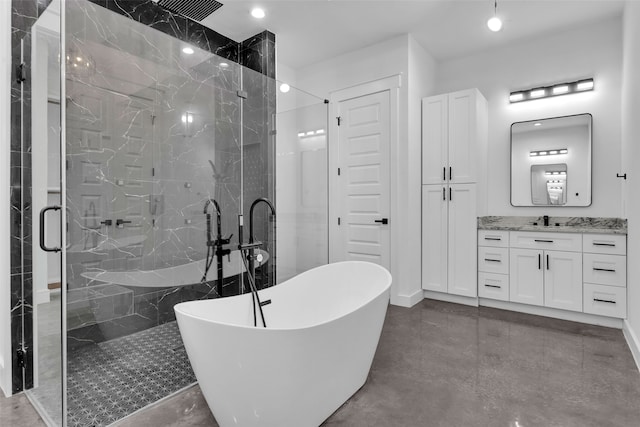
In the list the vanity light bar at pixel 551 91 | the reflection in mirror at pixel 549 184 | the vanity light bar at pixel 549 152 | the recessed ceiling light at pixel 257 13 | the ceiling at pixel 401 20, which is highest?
the ceiling at pixel 401 20

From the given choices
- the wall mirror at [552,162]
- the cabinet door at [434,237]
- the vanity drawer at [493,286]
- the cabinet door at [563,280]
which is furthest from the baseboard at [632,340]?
the cabinet door at [434,237]

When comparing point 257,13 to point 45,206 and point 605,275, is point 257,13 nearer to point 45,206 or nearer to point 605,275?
point 45,206

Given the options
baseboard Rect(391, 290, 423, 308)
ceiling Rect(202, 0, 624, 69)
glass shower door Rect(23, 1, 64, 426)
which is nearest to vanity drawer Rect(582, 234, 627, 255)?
baseboard Rect(391, 290, 423, 308)

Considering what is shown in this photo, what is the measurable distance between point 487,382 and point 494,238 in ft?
6.08

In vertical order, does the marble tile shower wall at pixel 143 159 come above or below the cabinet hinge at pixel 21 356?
above

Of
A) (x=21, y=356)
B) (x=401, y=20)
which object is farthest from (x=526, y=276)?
(x=21, y=356)

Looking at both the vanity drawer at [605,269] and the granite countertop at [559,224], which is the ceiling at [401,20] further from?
the vanity drawer at [605,269]

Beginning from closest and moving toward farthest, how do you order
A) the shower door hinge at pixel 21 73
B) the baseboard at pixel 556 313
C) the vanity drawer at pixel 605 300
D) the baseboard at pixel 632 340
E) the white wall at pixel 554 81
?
1. the shower door hinge at pixel 21 73
2. the baseboard at pixel 632 340
3. the vanity drawer at pixel 605 300
4. the baseboard at pixel 556 313
5. the white wall at pixel 554 81

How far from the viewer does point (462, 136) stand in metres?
3.66

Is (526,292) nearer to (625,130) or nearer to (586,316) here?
(586,316)

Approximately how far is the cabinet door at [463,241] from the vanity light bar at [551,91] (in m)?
1.17

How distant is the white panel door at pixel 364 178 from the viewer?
3.78 meters

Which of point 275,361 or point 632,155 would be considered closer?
point 275,361

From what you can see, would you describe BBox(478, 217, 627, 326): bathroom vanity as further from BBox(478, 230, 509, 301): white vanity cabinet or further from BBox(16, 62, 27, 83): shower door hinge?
BBox(16, 62, 27, 83): shower door hinge
